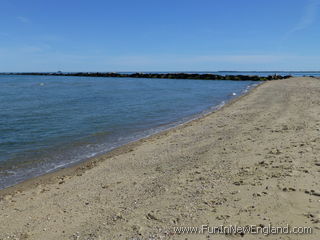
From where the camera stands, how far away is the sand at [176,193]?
14.4 ft

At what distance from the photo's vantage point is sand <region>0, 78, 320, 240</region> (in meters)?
4.39

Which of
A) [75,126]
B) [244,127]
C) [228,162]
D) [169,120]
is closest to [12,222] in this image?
[228,162]

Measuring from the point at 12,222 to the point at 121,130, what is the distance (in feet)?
30.3

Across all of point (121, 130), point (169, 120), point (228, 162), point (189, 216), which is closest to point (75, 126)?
point (121, 130)

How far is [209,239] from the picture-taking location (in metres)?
3.96

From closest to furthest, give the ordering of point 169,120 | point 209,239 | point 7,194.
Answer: point 209,239 → point 7,194 → point 169,120

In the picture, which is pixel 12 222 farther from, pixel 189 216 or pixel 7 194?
pixel 189 216

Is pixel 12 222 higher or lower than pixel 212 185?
lower

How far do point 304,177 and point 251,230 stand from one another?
7.26 feet

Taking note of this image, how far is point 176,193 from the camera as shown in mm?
5527

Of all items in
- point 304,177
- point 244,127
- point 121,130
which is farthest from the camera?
point 121,130

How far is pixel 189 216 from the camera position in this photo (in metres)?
4.57

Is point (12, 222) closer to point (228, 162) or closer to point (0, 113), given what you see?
point (228, 162)

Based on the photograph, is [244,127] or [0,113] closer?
[244,127]
